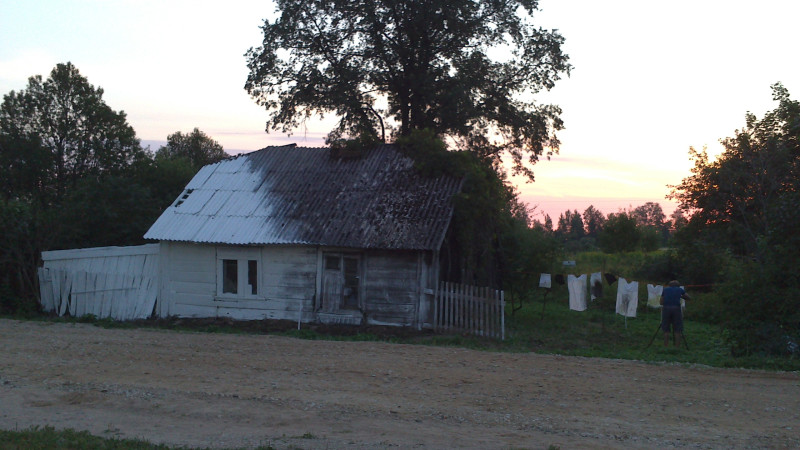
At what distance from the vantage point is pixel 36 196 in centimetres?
3356

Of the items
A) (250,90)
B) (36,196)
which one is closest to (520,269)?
(250,90)

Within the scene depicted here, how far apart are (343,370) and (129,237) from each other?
14.7 m

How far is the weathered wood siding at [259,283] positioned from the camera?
17969 millimetres

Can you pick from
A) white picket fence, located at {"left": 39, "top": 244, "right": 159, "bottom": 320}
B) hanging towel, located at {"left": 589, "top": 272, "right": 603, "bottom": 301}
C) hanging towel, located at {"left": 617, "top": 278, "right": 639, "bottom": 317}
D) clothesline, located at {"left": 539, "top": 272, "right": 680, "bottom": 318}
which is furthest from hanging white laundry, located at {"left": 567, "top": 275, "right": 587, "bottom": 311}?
white picket fence, located at {"left": 39, "top": 244, "right": 159, "bottom": 320}

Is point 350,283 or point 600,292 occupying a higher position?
point 350,283

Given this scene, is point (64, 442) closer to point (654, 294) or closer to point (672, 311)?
point (672, 311)

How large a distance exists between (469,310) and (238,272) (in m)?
6.49

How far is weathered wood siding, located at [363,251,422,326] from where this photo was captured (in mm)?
17000

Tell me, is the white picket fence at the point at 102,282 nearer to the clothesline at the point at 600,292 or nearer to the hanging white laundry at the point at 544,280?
the hanging white laundry at the point at 544,280

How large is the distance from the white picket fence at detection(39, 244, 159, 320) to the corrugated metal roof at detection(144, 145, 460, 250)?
116cm

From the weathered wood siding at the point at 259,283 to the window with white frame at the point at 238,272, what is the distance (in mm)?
91

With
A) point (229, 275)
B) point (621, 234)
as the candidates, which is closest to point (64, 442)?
point (229, 275)

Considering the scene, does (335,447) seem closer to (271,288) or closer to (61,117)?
(271,288)

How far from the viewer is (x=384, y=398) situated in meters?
9.73
